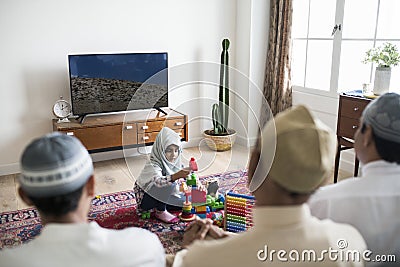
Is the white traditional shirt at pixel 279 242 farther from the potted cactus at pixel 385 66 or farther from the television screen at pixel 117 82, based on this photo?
the television screen at pixel 117 82

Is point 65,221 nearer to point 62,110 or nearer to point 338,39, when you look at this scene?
point 62,110

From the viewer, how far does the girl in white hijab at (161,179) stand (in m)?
2.71

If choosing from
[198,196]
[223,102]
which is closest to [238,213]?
[198,196]

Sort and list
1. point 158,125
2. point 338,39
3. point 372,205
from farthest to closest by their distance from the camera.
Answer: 1. point 158,125
2. point 338,39
3. point 372,205

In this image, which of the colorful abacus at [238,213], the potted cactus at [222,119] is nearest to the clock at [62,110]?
the potted cactus at [222,119]

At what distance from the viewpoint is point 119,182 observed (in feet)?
11.7

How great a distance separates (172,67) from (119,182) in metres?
1.50

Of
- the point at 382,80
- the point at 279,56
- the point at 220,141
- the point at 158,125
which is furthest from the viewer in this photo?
the point at 279,56

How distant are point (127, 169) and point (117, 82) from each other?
87 centimetres

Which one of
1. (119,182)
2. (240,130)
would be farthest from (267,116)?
(119,182)

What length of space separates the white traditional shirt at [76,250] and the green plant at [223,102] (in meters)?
3.51

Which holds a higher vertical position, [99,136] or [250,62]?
[250,62]

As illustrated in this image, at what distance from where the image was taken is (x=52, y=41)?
3725mm

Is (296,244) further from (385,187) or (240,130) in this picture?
(240,130)
